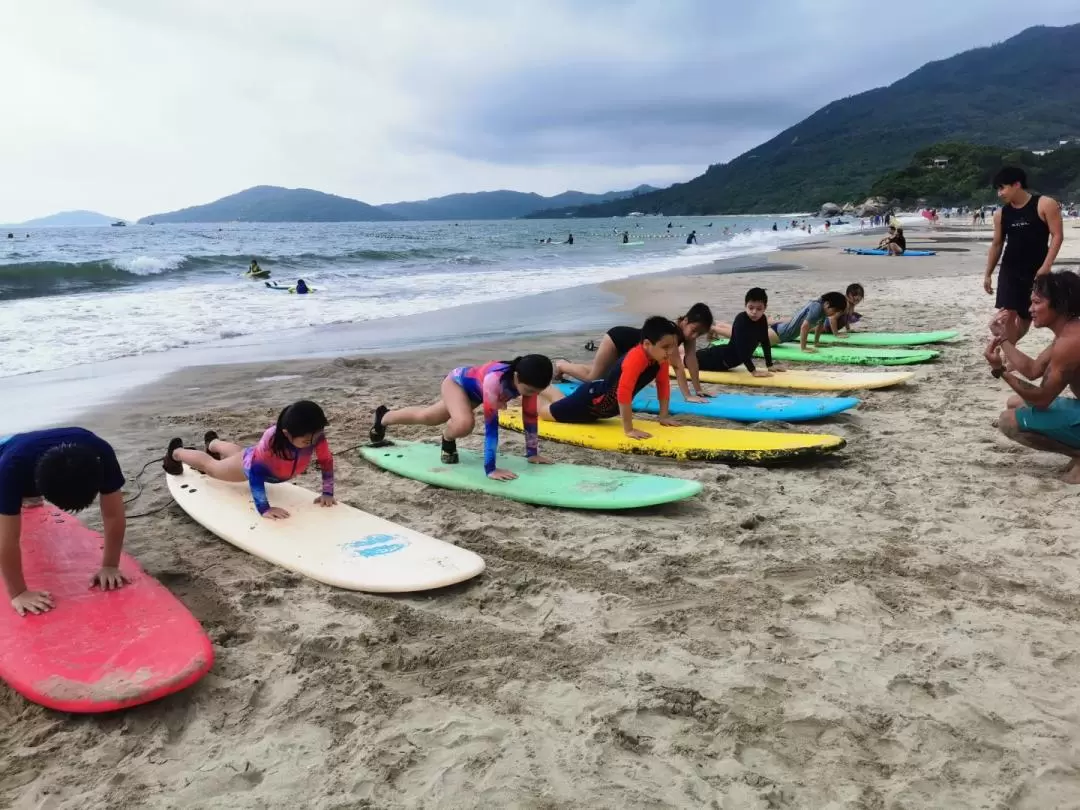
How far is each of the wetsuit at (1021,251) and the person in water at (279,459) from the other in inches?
230

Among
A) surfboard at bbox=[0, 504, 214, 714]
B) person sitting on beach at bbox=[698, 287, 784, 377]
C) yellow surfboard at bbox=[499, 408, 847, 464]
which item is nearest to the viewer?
surfboard at bbox=[0, 504, 214, 714]

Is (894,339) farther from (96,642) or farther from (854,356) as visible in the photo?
(96,642)

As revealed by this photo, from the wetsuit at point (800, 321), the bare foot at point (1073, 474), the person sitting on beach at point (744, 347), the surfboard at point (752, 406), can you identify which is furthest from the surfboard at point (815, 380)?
the bare foot at point (1073, 474)

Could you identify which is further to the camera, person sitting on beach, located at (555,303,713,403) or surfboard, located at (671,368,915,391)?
surfboard, located at (671,368,915,391)

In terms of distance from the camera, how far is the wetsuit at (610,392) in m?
5.36

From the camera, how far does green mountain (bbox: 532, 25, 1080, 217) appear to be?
358 ft

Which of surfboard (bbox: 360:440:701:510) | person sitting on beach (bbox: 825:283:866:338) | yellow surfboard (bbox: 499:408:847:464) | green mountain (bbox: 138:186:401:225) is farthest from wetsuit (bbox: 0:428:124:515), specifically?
green mountain (bbox: 138:186:401:225)

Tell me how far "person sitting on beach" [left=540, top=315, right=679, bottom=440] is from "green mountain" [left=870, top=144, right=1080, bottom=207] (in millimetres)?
71801

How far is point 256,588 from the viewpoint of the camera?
346 cm

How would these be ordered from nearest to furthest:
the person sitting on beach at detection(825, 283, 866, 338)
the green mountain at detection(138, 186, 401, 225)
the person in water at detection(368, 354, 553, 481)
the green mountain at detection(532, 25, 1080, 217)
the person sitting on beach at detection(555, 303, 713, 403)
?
1. the person in water at detection(368, 354, 553, 481)
2. the person sitting on beach at detection(555, 303, 713, 403)
3. the person sitting on beach at detection(825, 283, 866, 338)
4. the green mountain at detection(532, 25, 1080, 217)
5. the green mountain at detection(138, 186, 401, 225)

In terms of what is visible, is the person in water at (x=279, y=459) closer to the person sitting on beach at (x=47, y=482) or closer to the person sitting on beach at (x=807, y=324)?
the person sitting on beach at (x=47, y=482)

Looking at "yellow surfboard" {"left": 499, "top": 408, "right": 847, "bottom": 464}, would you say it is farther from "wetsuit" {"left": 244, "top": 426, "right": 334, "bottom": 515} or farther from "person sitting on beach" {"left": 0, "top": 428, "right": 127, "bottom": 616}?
"person sitting on beach" {"left": 0, "top": 428, "right": 127, "bottom": 616}

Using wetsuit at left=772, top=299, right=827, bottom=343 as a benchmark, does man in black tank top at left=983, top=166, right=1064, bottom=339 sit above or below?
above

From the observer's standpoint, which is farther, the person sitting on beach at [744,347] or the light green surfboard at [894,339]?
the light green surfboard at [894,339]
